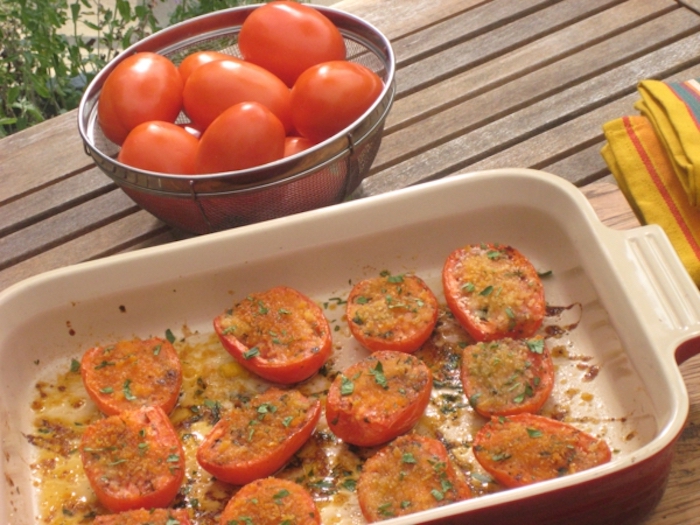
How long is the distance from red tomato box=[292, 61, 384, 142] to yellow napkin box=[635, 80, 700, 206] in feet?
1.94

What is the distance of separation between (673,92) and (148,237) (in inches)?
46.3

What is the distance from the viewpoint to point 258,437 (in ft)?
4.24

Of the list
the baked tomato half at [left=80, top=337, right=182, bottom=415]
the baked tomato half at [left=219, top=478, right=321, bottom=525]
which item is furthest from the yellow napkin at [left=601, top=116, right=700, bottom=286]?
the baked tomato half at [left=80, top=337, right=182, bottom=415]

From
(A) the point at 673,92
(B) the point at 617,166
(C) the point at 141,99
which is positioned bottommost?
(B) the point at 617,166

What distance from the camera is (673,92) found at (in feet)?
5.43

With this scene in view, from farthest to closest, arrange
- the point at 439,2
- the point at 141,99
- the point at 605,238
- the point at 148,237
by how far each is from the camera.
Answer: the point at 439,2, the point at 148,237, the point at 141,99, the point at 605,238

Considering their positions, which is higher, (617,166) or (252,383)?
(617,166)

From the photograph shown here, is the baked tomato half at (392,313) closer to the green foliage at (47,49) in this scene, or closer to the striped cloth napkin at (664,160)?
the striped cloth napkin at (664,160)

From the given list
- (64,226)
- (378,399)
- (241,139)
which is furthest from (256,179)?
(64,226)

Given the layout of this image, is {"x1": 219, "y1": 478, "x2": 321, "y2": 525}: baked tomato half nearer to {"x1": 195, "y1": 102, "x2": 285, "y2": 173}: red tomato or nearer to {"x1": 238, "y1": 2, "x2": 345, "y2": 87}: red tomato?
{"x1": 195, "y1": 102, "x2": 285, "y2": 173}: red tomato

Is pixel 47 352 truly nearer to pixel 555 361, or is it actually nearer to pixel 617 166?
pixel 555 361

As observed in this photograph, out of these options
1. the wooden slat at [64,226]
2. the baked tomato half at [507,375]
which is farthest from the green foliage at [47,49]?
the baked tomato half at [507,375]

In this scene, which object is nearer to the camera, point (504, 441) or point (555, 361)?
point (504, 441)

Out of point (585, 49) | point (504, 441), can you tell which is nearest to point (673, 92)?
point (585, 49)
